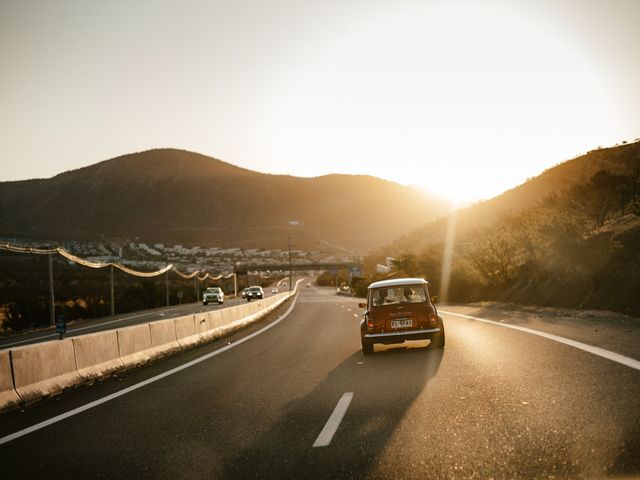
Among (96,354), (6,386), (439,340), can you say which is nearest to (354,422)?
(6,386)

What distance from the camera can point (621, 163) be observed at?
7356 cm

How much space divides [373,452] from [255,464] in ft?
3.31

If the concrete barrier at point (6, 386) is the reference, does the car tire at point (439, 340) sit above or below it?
below

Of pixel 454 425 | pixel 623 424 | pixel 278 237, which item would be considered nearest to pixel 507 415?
pixel 454 425

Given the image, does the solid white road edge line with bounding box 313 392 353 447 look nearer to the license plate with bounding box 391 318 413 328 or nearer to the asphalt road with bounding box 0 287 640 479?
the asphalt road with bounding box 0 287 640 479

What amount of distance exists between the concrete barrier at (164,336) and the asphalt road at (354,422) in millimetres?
2293

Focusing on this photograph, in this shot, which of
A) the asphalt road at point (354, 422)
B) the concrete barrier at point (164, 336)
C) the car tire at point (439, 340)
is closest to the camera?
the asphalt road at point (354, 422)

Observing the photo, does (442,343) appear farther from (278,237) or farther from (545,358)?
(278,237)

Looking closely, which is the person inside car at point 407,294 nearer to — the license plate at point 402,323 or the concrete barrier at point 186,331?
the license plate at point 402,323

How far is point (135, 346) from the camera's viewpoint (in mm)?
13023

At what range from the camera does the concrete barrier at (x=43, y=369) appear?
884 cm

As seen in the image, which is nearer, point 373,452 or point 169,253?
point 373,452

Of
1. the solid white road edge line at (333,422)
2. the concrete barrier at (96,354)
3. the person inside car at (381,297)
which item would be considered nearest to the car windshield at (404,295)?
the person inside car at (381,297)

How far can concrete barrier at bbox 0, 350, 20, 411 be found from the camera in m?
8.35
